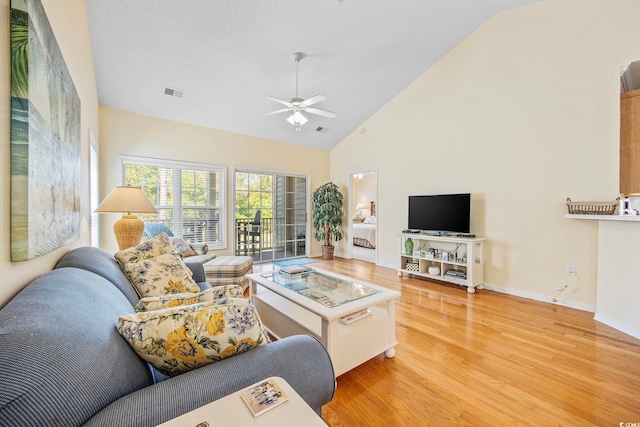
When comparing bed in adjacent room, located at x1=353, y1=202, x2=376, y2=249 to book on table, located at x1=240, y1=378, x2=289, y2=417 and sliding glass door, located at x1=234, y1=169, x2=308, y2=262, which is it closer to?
sliding glass door, located at x1=234, y1=169, x2=308, y2=262

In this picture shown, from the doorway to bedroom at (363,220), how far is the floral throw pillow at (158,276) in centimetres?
383

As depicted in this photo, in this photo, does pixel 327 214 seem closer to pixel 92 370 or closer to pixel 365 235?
pixel 365 235

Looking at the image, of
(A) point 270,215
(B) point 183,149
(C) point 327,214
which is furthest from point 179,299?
(C) point 327,214

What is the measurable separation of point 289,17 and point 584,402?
12.9ft

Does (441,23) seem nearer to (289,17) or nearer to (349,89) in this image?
(349,89)

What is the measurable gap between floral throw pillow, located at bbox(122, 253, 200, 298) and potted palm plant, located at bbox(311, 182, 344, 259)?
3841mm

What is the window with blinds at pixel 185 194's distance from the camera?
3.98 m

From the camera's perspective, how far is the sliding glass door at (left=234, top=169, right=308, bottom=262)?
16.4 feet

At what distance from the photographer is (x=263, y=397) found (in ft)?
2.27

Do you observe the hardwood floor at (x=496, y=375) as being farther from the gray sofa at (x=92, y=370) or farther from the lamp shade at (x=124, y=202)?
the lamp shade at (x=124, y=202)

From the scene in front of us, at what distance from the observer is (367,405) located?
1530mm

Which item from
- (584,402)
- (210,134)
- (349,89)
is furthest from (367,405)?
A: (210,134)

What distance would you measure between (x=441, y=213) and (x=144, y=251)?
3.71 meters

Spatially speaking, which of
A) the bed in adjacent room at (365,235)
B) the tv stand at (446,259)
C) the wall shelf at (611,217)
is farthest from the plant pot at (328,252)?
the wall shelf at (611,217)
